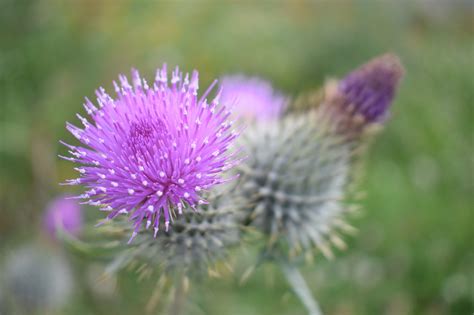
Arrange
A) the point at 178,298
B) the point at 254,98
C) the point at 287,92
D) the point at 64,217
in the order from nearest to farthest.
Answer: the point at 178,298
the point at 254,98
the point at 64,217
the point at 287,92

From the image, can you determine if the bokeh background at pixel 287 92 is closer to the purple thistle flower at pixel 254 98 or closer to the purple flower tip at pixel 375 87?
the purple thistle flower at pixel 254 98

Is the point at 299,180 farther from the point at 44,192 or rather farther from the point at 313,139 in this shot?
the point at 44,192

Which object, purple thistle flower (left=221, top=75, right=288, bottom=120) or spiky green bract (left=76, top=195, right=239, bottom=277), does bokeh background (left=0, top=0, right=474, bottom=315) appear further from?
purple thistle flower (left=221, top=75, right=288, bottom=120)

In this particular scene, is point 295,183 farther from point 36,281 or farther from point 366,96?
point 36,281

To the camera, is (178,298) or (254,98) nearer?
(178,298)

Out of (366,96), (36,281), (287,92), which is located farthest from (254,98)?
(287,92)

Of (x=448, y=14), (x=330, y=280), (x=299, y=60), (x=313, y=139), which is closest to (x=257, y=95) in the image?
(x=313, y=139)
